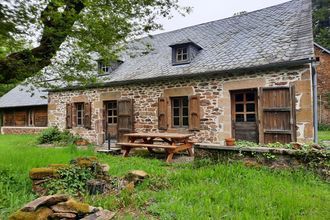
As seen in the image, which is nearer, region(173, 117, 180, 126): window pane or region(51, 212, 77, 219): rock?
region(51, 212, 77, 219): rock

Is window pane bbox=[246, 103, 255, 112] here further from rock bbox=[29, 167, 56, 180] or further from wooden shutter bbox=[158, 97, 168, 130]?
rock bbox=[29, 167, 56, 180]

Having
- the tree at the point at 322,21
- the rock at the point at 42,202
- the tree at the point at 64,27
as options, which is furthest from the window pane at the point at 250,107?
the tree at the point at 322,21

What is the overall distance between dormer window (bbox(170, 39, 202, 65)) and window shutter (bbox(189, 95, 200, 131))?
1673 millimetres

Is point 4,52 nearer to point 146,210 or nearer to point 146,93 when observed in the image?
point 146,210

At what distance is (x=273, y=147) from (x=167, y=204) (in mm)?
2949

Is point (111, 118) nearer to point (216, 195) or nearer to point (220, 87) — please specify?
point (220, 87)

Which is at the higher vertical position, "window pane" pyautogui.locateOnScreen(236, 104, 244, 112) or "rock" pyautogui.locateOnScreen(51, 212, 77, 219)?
"window pane" pyautogui.locateOnScreen(236, 104, 244, 112)

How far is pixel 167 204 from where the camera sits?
3.42m

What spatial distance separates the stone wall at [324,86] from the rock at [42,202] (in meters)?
18.1

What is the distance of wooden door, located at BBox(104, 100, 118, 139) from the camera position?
11.7 m

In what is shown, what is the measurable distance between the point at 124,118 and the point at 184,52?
3.72 m

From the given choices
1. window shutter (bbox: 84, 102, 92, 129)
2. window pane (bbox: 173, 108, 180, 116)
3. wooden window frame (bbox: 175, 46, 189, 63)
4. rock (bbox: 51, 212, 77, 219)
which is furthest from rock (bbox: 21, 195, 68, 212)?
window shutter (bbox: 84, 102, 92, 129)

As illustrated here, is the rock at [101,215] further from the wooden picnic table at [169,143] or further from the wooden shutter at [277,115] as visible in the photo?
the wooden shutter at [277,115]

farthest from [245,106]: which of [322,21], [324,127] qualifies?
[322,21]
